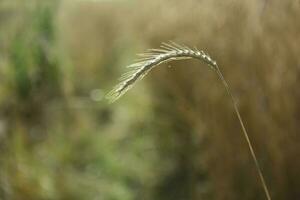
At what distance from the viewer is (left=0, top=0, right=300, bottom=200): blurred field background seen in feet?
11.0

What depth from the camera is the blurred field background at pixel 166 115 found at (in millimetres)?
3367

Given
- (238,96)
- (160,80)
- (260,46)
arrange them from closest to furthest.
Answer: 1. (260,46)
2. (238,96)
3. (160,80)

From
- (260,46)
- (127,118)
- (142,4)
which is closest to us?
(260,46)

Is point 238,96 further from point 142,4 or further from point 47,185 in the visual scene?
point 142,4

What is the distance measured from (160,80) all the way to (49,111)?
89cm

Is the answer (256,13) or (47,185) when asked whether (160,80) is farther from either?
(256,13)

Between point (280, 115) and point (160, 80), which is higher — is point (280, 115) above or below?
below

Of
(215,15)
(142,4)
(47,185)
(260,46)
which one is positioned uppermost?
(142,4)

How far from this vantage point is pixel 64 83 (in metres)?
5.13

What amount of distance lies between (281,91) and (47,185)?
6.26 ft

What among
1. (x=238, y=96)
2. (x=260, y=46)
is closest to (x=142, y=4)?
(x=238, y=96)

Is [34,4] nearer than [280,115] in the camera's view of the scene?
No

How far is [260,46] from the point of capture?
133 inches

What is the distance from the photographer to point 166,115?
5.43 meters
